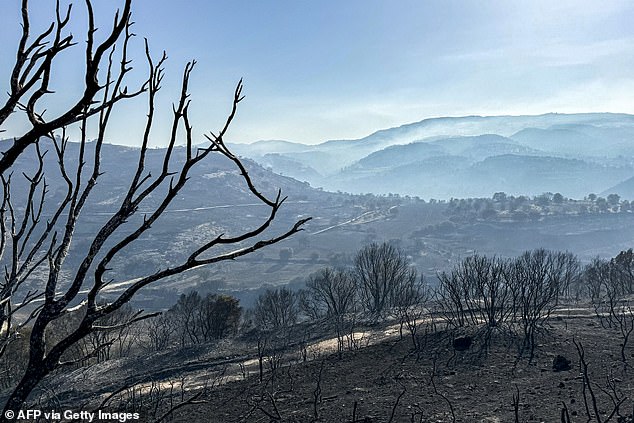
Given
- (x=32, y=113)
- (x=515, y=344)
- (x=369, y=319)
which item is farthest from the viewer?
(x=369, y=319)

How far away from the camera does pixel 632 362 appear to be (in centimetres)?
1858

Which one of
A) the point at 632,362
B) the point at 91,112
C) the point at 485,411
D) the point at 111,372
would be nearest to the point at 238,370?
the point at 111,372

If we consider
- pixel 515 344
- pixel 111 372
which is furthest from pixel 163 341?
pixel 515 344

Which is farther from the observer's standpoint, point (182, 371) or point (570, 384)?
point (182, 371)

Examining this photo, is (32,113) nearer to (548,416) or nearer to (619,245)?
(548,416)

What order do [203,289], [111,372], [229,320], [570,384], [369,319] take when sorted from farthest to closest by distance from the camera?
[203,289] < [229,320] < [369,319] < [111,372] < [570,384]

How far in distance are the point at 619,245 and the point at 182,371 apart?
647 ft

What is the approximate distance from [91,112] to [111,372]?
128 feet

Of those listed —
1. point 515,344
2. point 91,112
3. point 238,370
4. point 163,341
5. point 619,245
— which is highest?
point 91,112

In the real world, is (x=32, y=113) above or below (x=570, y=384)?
above

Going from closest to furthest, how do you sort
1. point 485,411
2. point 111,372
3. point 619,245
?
1. point 485,411
2. point 111,372
3. point 619,245

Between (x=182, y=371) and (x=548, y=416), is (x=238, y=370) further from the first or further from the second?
(x=548, y=416)

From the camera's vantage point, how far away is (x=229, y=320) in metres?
46.6

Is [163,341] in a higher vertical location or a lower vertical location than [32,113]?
lower
